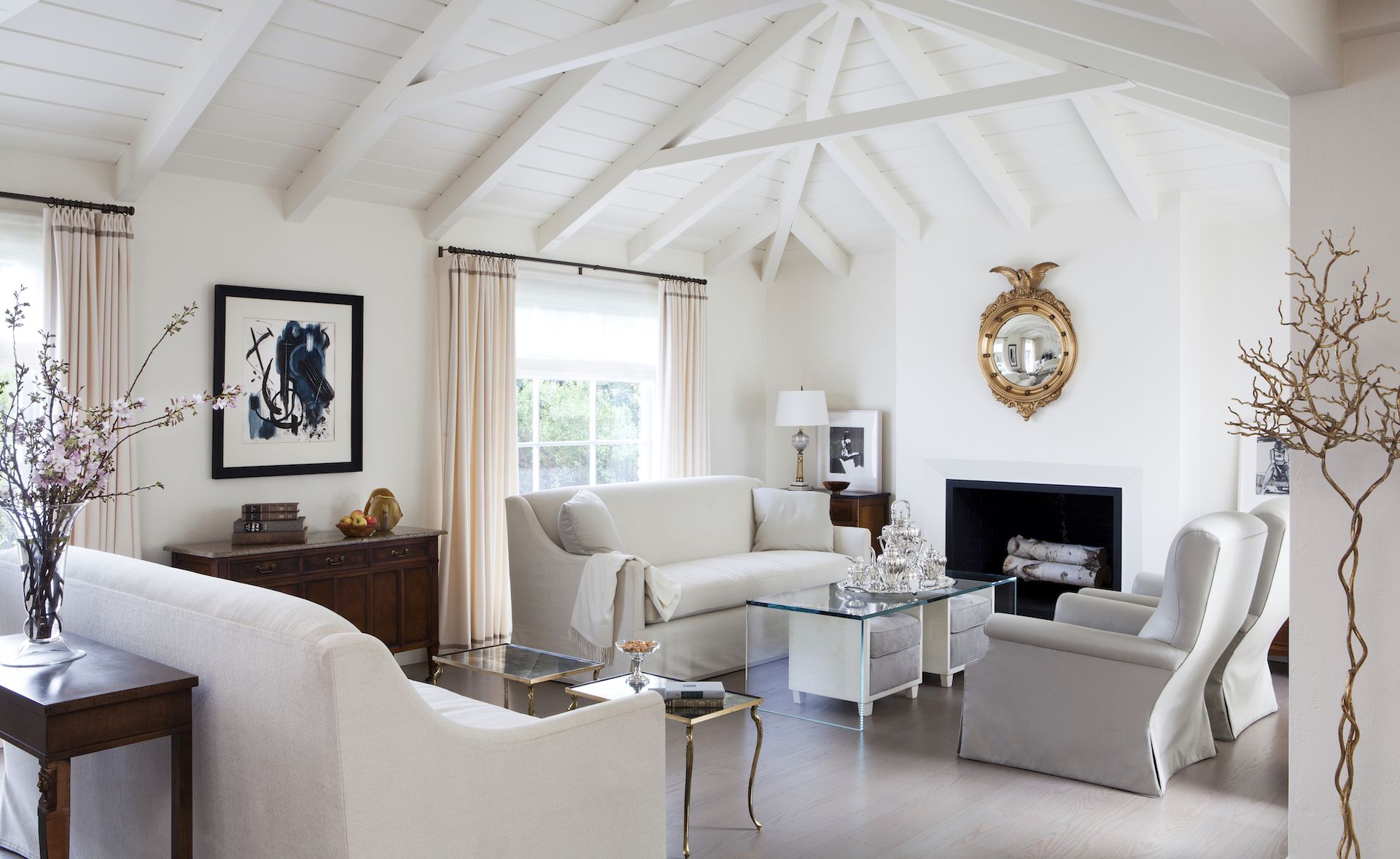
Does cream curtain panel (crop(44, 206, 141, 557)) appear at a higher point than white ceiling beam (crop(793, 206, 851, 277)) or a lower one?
lower

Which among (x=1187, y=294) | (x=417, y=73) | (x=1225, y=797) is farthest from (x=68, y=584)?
(x=1187, y=294)

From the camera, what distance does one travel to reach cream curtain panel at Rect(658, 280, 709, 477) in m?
7.47

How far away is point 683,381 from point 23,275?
4039mm

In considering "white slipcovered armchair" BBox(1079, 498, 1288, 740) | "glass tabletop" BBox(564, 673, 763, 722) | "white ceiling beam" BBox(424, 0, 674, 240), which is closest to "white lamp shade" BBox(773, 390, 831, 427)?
"white ceiling beam" BBox(424, 0, 674, 240)

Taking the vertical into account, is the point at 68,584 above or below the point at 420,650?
above

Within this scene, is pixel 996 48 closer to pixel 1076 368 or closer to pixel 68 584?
pixel 1076 368

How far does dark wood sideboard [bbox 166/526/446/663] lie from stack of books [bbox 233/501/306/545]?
0.05 metres

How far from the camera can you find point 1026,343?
6801mm

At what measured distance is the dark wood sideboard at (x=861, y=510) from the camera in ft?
24.7

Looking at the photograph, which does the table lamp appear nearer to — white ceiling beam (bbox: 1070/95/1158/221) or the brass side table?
white ceiling beam (bbox: 1070/95/1158/221)

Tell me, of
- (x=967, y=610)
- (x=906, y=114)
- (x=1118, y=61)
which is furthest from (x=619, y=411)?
(x=1118, y=61)

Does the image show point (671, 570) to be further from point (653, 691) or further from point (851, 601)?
point (653, 691)

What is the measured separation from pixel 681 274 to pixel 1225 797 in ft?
16.3

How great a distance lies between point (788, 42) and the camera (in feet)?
17.7
